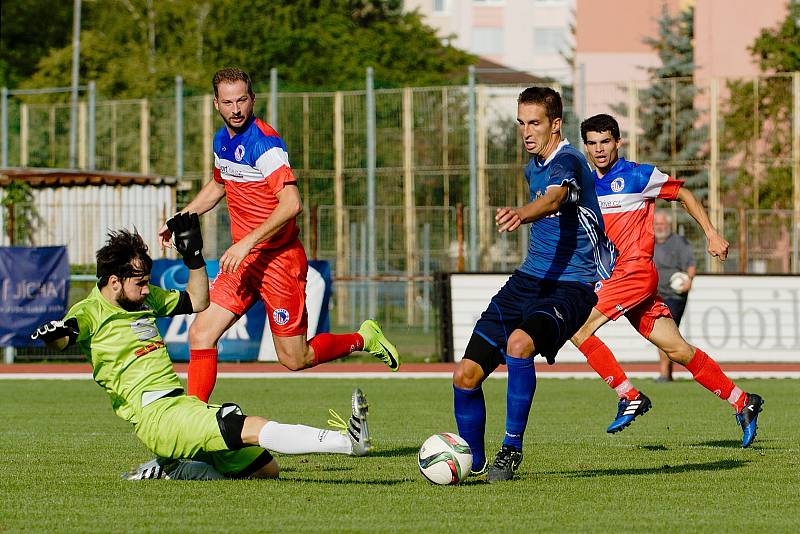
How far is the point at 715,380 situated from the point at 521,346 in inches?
111

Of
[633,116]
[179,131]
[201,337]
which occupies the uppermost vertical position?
[633,116]

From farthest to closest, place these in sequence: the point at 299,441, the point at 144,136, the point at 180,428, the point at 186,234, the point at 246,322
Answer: the point at 144,136 → the point at 246,322 → the point at 186,234 → the point at 180,428 → the point at 299,441

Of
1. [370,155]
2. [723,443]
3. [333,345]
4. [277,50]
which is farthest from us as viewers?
[277,50]

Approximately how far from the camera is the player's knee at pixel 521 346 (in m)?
8.31

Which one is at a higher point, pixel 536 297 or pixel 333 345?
pixel 536 297

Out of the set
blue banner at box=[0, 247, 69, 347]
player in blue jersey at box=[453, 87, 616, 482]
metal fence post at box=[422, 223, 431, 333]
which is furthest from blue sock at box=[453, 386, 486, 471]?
metal fence post at box=[422, 223, 431, 333]

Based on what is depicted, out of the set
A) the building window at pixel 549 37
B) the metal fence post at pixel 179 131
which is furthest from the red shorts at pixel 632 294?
the building window at pixel 549 37

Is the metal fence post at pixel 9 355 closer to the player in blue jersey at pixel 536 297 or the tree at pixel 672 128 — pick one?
the tree at pixel 672 128

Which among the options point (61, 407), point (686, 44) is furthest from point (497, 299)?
point (686, 44)

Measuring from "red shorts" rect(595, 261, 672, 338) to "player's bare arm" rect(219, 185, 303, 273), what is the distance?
281 cm

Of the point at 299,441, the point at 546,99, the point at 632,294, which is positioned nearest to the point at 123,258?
the point at 299,441

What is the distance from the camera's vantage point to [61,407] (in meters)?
14.4

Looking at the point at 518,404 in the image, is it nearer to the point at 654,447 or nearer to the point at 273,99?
the point at 654,447

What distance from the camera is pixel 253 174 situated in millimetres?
9562
